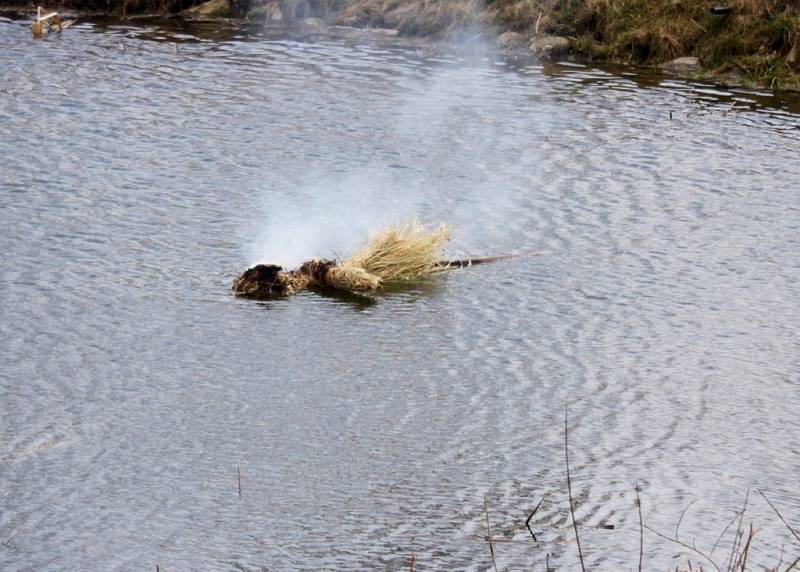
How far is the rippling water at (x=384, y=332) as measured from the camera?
9.61m

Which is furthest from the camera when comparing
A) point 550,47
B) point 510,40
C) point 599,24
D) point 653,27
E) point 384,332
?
point 510,40

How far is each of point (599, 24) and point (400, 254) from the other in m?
17.2

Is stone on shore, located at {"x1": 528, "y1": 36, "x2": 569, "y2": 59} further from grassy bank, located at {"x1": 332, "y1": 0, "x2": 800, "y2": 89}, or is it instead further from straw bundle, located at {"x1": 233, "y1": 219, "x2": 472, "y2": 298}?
straw bundle, located at {"x1": 233, "y1": 219, "x2": 472, "y2": 298}

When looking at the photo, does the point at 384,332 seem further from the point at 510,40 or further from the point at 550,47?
the point at 510,40

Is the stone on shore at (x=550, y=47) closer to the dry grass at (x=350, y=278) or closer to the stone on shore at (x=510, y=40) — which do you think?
the stone on shore at (x=510, y=40)

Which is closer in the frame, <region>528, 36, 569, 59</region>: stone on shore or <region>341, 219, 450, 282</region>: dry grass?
<region>341, 219, 450, 282</region>: dry grass

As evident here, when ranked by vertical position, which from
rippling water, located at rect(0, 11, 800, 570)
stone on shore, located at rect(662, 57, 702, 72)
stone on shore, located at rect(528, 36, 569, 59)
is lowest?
rippling water, located at rect(0, 11, 800, 570)

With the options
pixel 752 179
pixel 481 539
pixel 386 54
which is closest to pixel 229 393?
pixel 481 539

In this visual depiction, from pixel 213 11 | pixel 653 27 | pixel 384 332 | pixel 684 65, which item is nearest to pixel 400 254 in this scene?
pixel 384 332

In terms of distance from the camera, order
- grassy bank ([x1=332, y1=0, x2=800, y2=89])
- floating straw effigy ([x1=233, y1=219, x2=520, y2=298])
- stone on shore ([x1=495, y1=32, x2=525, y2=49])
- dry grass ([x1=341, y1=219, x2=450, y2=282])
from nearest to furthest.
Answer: floating straw effigy ([x1=233, y1=219, x2=520, y2=298]) → dry grass ([x1=341, y1=219, x2=450, y2=282]) → grassy bank ([x1=332, y1=0, x2=800, y2=89]) → stone on shore ([x1=495, y1=32, x2=525, y2=49])

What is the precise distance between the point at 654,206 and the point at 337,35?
15788mm

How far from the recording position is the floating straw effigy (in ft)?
47.8

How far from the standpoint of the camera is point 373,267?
15391mm

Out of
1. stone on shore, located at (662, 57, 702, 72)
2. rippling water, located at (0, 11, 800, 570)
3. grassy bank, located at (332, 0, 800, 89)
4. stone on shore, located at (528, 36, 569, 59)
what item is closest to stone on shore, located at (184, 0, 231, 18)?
grassy bank, located at (332, 0, 800, 89)
